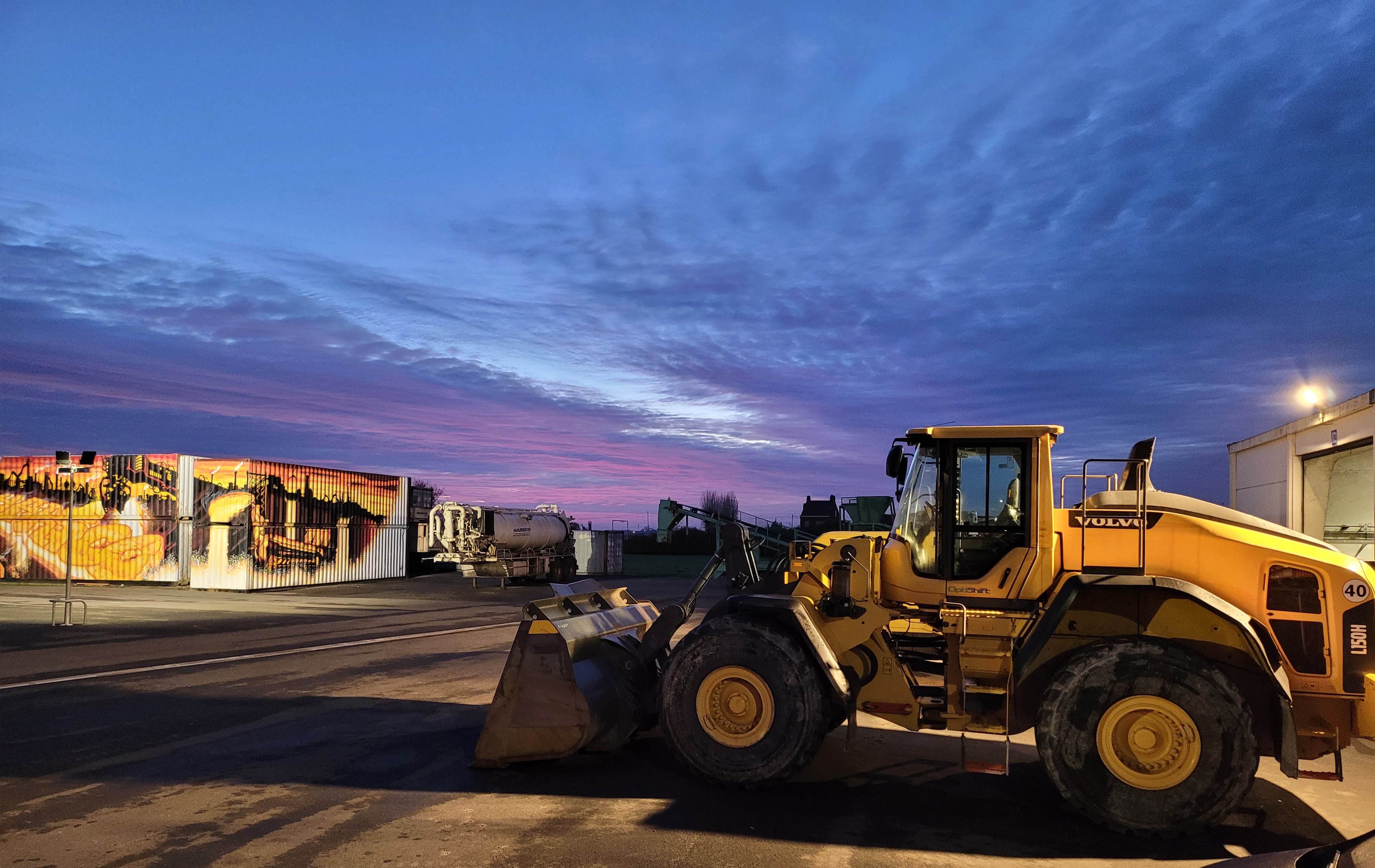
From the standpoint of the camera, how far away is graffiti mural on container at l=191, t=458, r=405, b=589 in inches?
1168

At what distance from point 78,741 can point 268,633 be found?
920 centimetres

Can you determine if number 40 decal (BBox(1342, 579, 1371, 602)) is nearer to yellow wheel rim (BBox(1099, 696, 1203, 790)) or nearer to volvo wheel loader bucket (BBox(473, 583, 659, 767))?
yellow wheel rim (BBox(1099, 696, 1203, 790))

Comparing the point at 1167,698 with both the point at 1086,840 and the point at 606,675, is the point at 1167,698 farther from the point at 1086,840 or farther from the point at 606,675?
the point at 606,675

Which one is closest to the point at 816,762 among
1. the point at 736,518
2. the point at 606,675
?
the point at 606,675

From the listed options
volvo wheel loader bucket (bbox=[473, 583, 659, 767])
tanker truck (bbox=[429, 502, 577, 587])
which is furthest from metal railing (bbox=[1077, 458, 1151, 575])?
tanker truck (bbox=[429, 502, 577, 587])

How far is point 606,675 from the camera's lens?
7551 millimetres

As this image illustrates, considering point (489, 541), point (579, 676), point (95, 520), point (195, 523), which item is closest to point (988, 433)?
point (579, 676)

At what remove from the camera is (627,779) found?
694 cm

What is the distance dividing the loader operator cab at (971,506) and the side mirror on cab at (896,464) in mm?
185

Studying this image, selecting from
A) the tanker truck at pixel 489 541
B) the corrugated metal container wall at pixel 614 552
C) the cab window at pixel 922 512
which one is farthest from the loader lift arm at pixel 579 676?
the corrugated metal container wall at pixel 614 552

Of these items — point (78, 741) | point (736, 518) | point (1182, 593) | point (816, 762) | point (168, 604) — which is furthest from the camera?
point (736, 518)

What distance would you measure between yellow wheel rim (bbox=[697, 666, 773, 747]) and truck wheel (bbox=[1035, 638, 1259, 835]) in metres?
1.92

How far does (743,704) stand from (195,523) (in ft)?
98.2

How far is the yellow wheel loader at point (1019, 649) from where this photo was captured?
5.71 metres
